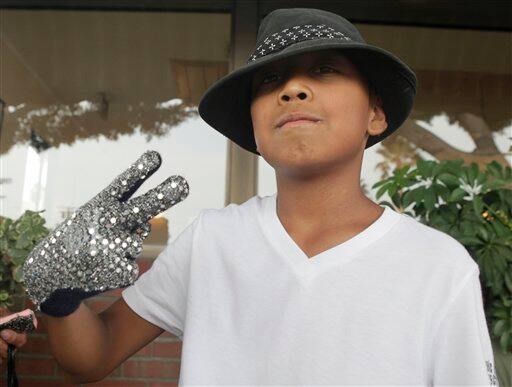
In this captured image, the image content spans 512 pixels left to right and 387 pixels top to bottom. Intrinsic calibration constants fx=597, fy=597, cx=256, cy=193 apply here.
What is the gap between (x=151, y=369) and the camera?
2889 mm

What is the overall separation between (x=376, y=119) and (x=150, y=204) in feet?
1.74

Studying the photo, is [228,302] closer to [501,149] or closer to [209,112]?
[209,112]

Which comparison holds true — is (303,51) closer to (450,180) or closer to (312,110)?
(312,110)

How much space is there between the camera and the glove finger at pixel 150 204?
1.04 m

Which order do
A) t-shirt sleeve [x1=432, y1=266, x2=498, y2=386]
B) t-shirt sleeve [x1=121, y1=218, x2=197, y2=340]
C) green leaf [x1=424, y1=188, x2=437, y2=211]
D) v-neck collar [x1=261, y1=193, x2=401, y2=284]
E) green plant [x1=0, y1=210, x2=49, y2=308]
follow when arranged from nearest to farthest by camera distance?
t-shirt sleeve [x1=432, y1=266, x2=498, y2=386] → v-neck collar [x1=261, y1=193, x2=401, y2=284] → t-shirt sleeve [x1=121, y1=218, x2=197, y2=340] → green leaf [x1=424, y1=188, x2=437, y2=211] → green plant [x1=0, y1=210, x2=49, y2=308]

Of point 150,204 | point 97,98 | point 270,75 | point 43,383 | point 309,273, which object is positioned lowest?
point 43,383

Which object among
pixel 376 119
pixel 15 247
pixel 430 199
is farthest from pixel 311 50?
pixel 15 247

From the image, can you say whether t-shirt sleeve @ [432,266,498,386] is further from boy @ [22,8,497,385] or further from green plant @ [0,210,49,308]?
green plant @ [0,210,49,308]

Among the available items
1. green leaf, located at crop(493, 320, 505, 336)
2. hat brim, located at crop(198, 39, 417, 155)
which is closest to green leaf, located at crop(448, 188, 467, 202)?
green leaf, located at crop(493, 320, 505, 336)

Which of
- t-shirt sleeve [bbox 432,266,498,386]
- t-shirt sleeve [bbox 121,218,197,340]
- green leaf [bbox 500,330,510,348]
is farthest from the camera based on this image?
green leaf [bbox 500,330,510,348]

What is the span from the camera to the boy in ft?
3.27

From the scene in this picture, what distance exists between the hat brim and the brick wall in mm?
1731

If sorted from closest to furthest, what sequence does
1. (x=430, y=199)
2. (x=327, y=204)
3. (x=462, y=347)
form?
(x=462, y=347), (x=327, y=204), (x=430, y=199)

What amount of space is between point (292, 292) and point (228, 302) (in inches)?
5.6
